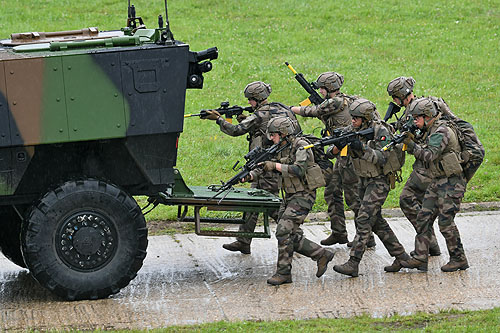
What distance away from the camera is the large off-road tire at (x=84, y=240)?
855 centimetres

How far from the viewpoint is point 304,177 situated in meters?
9.31

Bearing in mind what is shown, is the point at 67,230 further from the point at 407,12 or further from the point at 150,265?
the point at 407,12

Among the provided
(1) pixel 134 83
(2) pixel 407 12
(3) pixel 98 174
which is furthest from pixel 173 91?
(2) pixel 407 12

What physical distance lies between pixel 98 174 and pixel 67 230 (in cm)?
62

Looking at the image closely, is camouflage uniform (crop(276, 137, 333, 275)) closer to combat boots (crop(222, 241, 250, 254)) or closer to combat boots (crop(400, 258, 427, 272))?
combat boots (crop(400, 258, 427, 272))

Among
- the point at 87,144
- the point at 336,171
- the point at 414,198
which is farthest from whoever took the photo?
the point at 336,171

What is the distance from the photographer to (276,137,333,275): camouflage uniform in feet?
30.3

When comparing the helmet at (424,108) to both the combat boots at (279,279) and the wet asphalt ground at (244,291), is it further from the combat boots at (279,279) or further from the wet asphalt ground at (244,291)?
the combat boots at (279,279)

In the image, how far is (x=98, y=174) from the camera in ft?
29.4

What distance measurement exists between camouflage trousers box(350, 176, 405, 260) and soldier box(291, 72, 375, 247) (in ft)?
2.33

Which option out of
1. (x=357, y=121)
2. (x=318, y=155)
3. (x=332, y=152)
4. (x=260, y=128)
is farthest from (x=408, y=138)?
(x=260, y=128)

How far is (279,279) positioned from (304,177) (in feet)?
3.21

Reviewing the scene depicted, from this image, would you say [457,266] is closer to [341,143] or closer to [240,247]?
[341,143]

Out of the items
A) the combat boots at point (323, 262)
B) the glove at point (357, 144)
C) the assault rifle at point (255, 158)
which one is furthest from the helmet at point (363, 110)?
the combat boots at point (323, 262)
